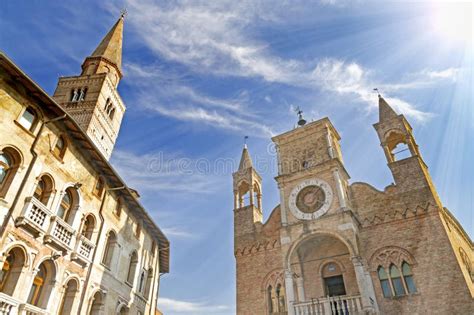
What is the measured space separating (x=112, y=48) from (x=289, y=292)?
28.9 m

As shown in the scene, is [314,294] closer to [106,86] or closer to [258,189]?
[258,189]

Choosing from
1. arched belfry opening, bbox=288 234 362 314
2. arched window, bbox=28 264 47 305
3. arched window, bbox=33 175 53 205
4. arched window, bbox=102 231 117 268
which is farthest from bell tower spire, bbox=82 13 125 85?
arched belfry opening, bbox=288 234 362 314

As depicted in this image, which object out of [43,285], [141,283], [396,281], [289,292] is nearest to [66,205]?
[43,285]

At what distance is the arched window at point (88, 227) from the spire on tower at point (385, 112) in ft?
56.3

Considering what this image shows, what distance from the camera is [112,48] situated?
34.3 metres

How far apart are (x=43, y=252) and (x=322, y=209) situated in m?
13.5

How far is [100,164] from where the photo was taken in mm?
15695

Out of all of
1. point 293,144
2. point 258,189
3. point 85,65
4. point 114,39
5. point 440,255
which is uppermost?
point 114,39

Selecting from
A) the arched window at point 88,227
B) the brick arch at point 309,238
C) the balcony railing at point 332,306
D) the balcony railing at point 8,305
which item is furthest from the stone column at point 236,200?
the balcony railing at point 8,305

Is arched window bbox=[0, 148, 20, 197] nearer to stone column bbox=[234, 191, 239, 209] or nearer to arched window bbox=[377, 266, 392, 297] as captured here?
stone column bbox=[234, 191, 239, 209]

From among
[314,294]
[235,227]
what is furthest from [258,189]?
[314,294]

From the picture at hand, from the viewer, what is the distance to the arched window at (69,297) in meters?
12.8

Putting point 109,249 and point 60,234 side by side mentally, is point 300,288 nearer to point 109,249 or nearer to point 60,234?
point 109,249

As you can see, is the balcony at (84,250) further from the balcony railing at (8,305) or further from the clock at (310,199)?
the clock at (310,199)
